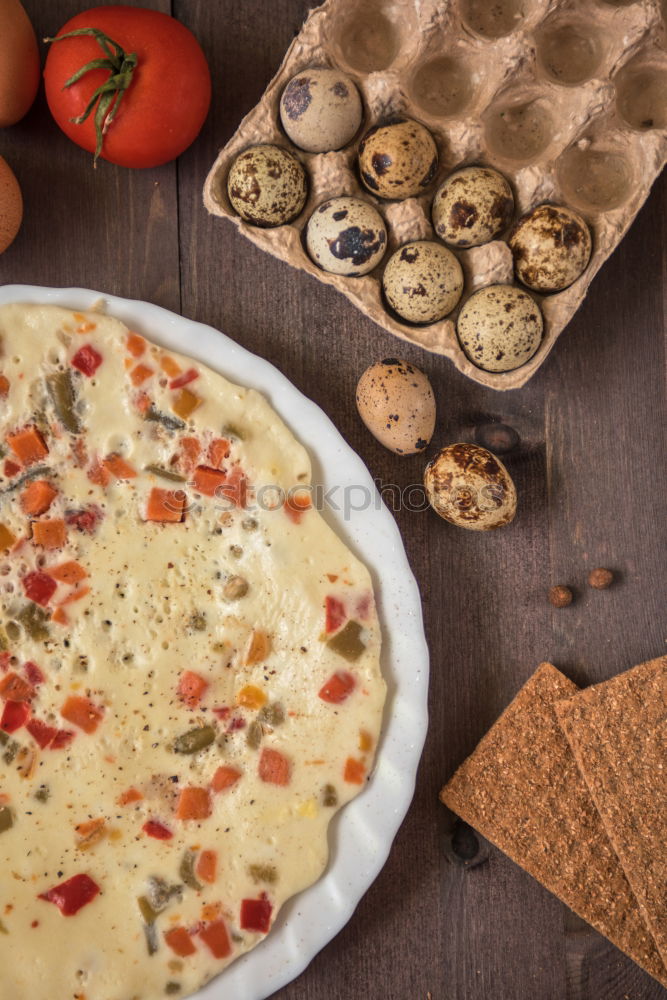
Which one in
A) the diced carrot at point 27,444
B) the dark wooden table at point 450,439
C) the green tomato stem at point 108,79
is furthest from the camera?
the dark wooden table at point 450,439

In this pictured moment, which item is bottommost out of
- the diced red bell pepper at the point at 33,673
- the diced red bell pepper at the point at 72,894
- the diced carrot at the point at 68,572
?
the diced red bell pepper at the point at 72,894

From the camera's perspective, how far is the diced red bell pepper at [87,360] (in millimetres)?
1674

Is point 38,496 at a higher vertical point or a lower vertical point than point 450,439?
lower

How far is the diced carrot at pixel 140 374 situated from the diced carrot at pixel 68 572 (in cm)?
40

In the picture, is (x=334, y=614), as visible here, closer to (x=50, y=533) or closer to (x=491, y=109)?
(x=50, y=533)

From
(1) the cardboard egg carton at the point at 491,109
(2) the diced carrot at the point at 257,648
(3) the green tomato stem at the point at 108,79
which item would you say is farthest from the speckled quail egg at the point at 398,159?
(2) the diced carrot at the point at 257,648

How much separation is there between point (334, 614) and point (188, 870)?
60 centimetres

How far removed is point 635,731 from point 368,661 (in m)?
0.61

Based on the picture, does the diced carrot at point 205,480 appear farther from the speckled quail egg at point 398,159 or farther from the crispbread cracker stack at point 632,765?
the crispbread cracker stack at point 632,765

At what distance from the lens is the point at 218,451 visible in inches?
66.6

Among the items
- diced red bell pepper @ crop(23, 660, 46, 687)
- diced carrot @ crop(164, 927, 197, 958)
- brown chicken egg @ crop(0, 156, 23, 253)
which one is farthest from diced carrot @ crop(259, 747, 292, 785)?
brown chicken egg @ crop(0, 156, 23, 253)

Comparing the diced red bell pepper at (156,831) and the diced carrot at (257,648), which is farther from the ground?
the diced carrot at (257,648)

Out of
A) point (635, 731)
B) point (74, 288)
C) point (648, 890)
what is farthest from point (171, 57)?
point (648, 890)

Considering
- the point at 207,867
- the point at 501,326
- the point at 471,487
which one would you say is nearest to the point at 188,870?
the point at 207,867
